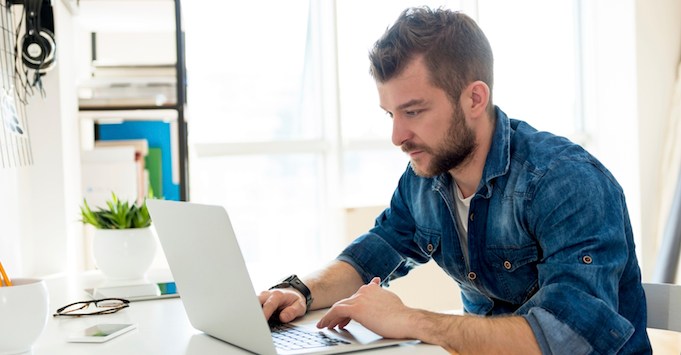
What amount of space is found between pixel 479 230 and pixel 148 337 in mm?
705

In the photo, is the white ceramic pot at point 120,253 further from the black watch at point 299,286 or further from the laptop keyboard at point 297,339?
the laptop keyboard at point 297,339

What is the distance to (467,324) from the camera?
1260 mm

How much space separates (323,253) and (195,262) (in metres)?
2.86

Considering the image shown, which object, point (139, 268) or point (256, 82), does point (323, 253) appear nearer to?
point (256, 82)

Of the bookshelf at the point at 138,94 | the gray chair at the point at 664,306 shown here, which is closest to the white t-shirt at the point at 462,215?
the gray chair at the point at 664,306

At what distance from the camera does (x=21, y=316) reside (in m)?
1.13

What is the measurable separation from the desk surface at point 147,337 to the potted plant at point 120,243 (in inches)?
10.6

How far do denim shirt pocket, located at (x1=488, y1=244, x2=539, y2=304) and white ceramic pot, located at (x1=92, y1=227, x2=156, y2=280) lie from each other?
957 millimetres

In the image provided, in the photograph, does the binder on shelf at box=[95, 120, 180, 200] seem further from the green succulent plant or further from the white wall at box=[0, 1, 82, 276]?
the green succulent plant

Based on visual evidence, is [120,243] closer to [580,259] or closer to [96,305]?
[96,305]

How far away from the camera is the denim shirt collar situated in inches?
61.5

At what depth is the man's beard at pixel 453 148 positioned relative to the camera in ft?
5.28

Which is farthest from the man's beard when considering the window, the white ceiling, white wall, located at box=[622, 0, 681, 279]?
white wall, located at box=[622, 0, 681, 279]

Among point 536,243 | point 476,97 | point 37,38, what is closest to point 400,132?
point 476,97
